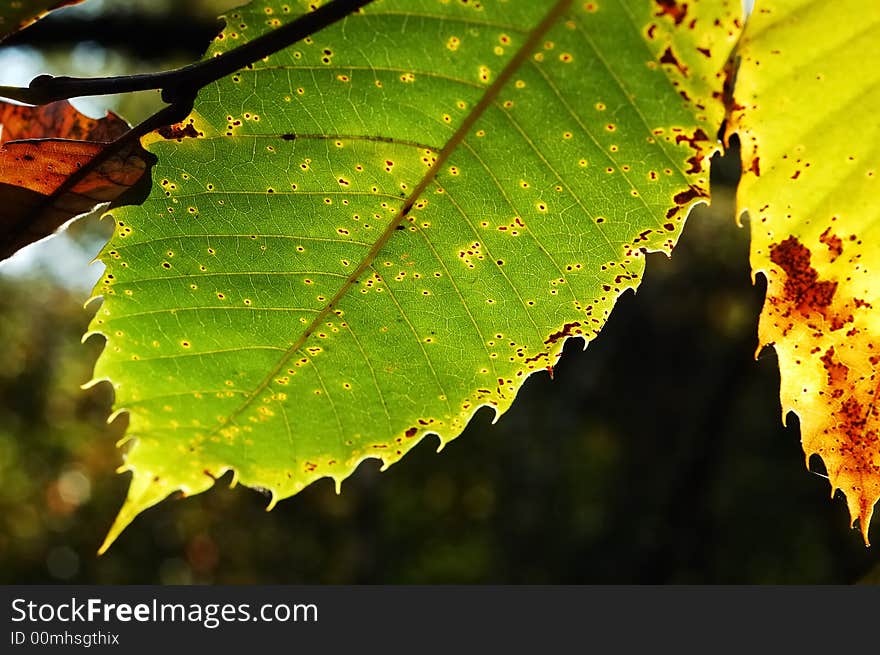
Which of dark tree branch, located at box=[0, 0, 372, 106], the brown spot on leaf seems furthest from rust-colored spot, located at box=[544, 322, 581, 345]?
dark tree branch, located at box=[0, 0, 372, 106]

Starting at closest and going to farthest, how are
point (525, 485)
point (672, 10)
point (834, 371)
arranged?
point (672, 10), point (834, 371), point (525, 485)

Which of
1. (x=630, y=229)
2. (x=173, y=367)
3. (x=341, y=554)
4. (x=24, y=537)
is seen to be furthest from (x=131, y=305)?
(x=24, y=537)

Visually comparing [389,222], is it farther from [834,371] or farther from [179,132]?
[834,371]

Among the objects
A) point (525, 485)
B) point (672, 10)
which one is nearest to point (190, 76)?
point (672, 10)

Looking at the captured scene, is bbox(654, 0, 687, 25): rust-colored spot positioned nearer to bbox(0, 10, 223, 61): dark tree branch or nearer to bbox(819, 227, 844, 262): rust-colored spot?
bbox(819, 227, 844, 262): rust-colored spot

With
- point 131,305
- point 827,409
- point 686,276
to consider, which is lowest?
point 827,409

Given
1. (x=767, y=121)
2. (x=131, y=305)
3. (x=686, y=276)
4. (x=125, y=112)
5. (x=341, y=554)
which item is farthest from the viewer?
(x=341, y=554)

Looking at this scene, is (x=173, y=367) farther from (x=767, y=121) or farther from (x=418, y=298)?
(x=767, y=121)
